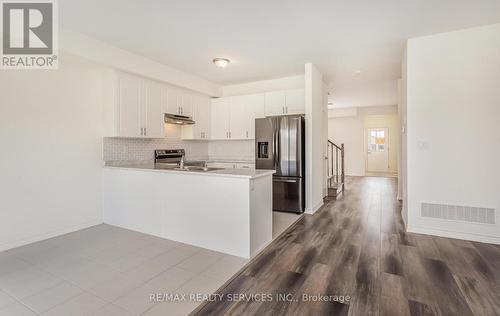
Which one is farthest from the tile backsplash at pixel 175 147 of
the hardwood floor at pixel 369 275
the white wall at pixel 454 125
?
the white wall at pixel 454 125

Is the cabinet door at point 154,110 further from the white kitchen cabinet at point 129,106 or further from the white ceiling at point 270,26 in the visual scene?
the white ceiling at point 270,26

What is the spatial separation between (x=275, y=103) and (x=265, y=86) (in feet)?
2.37

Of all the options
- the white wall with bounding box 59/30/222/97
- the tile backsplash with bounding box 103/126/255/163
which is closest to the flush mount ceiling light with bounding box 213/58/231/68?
the white wall with bounding box 59/30/222/97

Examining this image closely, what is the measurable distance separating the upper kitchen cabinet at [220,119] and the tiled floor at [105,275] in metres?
2.95

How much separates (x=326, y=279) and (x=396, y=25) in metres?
3.03

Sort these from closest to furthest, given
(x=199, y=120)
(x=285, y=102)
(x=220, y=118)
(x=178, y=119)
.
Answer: (x=178, y=119) < (x=285, y=102) < (x=199, y=120) < (x=220, y=118)

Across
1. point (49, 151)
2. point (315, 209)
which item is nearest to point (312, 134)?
point (315, 209)

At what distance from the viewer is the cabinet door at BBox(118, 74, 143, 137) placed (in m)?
3.73

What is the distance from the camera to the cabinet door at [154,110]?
4141 millimetres

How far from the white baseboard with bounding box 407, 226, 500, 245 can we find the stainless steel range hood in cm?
421

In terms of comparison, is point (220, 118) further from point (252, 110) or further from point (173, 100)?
point (173, 100)

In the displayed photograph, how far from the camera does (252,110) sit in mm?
5184

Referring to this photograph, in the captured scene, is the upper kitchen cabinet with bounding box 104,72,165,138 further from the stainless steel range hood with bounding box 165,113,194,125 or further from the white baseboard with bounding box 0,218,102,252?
the white baseboard with bounding box 0,218,102,252

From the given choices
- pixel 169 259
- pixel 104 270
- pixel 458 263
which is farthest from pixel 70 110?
pixel 458 263
